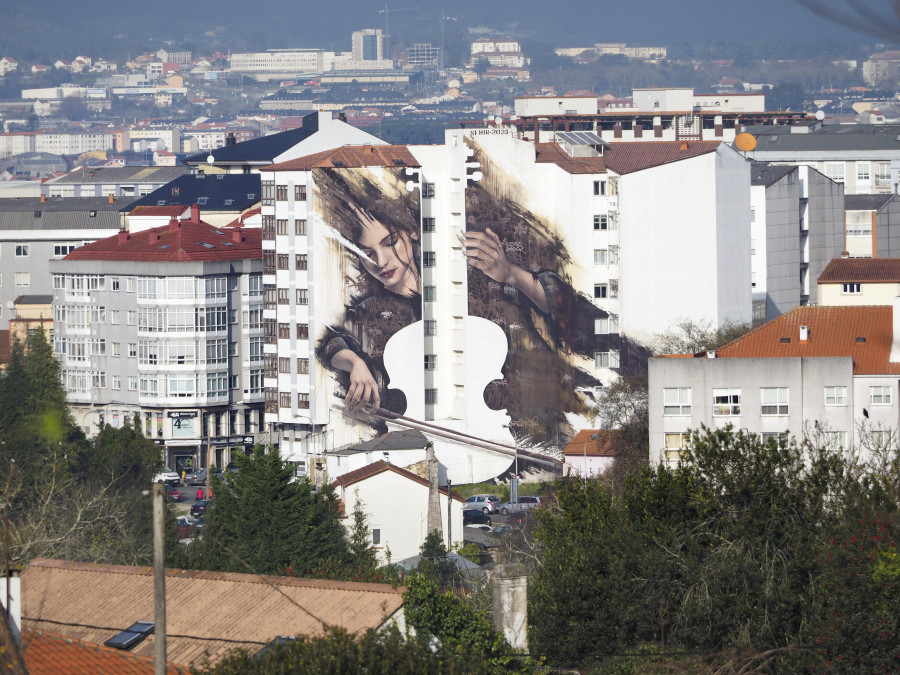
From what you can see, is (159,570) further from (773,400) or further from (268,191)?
(268,191)

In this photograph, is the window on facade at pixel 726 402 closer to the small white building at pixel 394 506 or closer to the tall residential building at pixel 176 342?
the small white building at pixel 394 506

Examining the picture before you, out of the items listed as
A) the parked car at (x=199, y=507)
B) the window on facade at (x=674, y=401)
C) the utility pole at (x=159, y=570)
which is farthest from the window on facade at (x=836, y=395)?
the utility pole at (x=159, y=570)

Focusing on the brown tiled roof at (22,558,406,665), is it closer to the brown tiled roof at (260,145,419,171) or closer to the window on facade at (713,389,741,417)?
the window on facade at (713,389,741,417)

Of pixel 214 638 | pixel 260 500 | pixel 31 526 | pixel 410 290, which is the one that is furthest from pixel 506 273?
pixel 214 638

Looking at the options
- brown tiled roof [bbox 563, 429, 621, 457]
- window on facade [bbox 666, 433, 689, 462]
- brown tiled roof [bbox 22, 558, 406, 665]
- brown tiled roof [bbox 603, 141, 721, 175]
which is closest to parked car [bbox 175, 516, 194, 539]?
brown tiled roof [bbox 563, 429, 621, 457]

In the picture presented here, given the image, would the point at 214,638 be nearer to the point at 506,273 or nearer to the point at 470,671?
the point at 470,671

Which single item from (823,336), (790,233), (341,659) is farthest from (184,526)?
(341,659)
